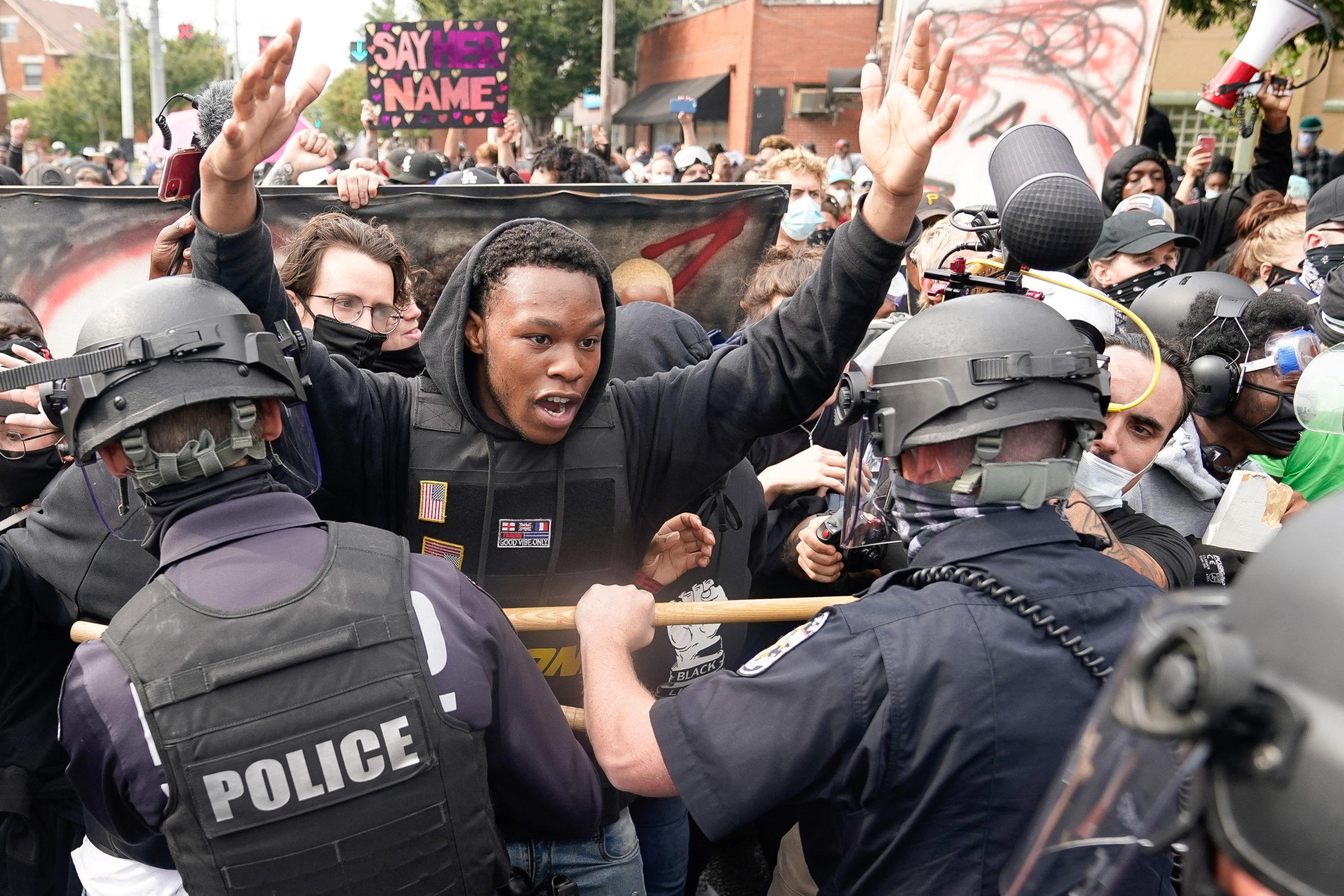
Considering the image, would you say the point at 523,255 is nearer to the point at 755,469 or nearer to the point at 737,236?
the point at 755,469

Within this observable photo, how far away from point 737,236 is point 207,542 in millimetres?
3786

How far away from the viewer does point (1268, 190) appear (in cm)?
607

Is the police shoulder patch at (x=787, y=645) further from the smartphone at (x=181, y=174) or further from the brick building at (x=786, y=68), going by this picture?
the brick building at (x=786, y=68)

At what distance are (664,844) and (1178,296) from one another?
3037 millimetres

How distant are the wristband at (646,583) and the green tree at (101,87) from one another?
5254cm

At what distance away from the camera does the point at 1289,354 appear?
326 cm

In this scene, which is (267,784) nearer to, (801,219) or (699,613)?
(699,613)

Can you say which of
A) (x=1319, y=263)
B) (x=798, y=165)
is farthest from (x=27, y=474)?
(x=798, y=165)

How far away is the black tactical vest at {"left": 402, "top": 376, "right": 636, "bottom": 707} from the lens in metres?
2.37

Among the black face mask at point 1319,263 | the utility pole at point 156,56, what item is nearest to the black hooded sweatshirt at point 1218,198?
the black face mask at point 1319,263

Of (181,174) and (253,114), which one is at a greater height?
(253,114)

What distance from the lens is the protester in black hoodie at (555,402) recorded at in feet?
7.39

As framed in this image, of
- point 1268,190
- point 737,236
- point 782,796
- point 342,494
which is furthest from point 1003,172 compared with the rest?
point 1268,190

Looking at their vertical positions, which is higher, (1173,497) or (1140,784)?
(1140,784)
